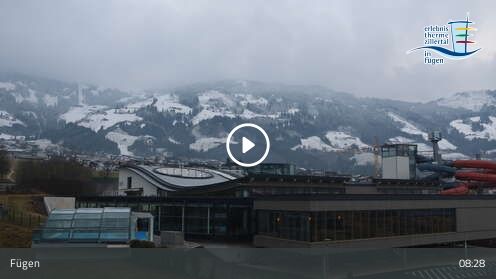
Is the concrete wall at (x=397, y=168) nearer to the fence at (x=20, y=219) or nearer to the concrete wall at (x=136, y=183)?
the concrete wall at (x=136, y=183)

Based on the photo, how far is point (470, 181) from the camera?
114438 millimetres

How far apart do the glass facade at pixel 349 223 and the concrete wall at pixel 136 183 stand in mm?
38442

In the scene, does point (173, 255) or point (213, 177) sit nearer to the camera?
point (173, 255)

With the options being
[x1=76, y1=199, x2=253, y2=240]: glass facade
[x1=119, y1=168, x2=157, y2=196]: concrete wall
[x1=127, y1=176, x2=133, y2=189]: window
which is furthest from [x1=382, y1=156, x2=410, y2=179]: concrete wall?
[x1=76, y1=199, x2=253, y2=240]: glass facade

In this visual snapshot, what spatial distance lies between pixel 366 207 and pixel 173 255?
20.0 meters

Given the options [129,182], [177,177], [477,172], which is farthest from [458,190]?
[129,182]

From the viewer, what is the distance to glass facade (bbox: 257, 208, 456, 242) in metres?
48.4

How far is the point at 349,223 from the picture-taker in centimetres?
5041

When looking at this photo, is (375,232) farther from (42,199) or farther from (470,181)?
(470,181)

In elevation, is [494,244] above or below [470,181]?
below

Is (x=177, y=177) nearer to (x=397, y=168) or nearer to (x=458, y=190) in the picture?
(x=397, y=168)

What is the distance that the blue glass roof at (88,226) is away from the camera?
150 feet

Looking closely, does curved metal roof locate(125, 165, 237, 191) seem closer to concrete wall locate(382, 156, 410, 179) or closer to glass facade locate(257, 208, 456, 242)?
glass facade locate(257, 208, 456, 242)

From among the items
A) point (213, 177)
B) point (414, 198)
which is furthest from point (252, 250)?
point (213, 177)
